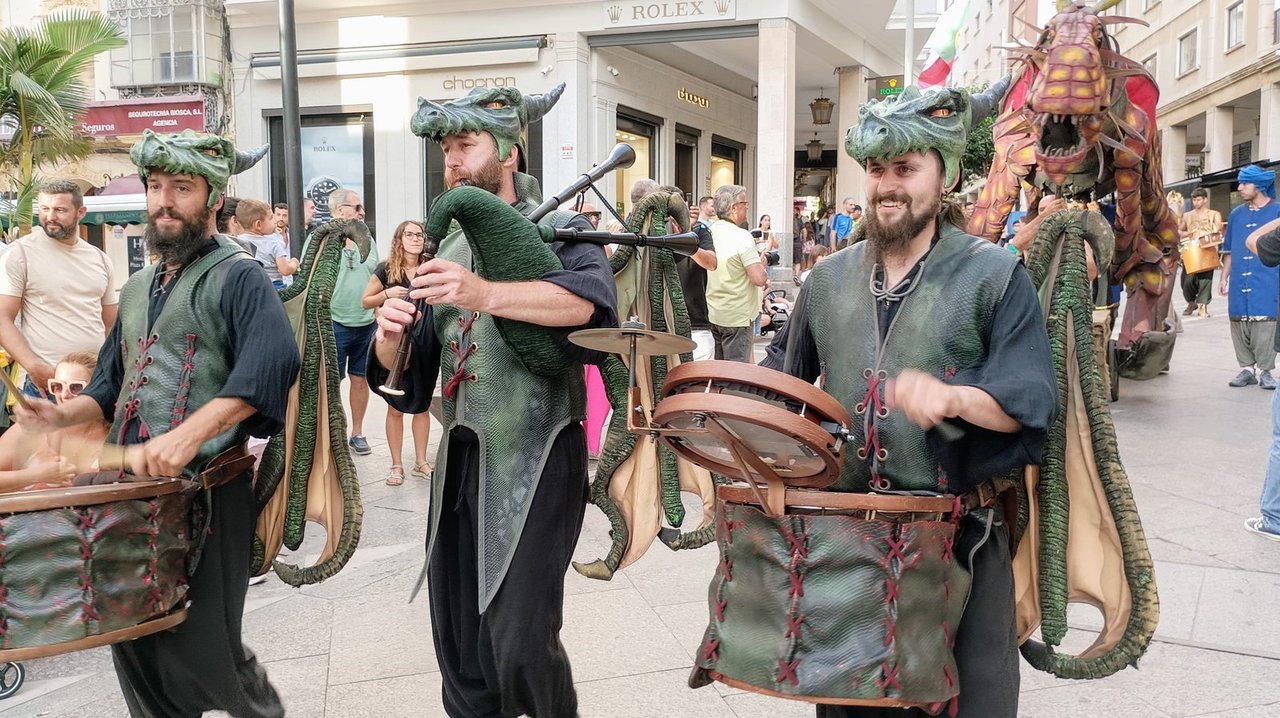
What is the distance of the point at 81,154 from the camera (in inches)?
456

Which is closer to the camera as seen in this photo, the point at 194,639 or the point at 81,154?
the point at 194,639

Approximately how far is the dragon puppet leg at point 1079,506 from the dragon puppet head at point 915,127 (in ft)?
1.23

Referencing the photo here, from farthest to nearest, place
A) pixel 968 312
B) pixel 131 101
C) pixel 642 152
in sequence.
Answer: pixel 131 101, pixel 642 152, pixel 968 312

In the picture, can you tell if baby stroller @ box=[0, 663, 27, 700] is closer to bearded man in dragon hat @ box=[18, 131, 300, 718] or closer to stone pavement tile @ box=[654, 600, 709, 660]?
bearded man in dragon hat @ box=[18, 131, 300, 718]

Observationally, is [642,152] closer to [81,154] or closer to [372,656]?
[81,154]

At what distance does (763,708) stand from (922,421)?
1.92m

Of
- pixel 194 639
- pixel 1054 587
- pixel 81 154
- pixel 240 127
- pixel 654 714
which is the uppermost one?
pixel 240 127

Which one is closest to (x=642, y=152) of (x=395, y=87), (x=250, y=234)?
(x=395, y=87)

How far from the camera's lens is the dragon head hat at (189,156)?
283 cm

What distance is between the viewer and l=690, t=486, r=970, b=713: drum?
198 cm

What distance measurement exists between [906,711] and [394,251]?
4870 mm

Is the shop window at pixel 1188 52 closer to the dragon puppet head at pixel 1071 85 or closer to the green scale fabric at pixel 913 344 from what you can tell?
the dragon puppet head at pixel 1071 85

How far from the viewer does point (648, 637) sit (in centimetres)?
420

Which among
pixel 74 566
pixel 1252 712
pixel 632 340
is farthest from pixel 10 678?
pixel 1252 712
